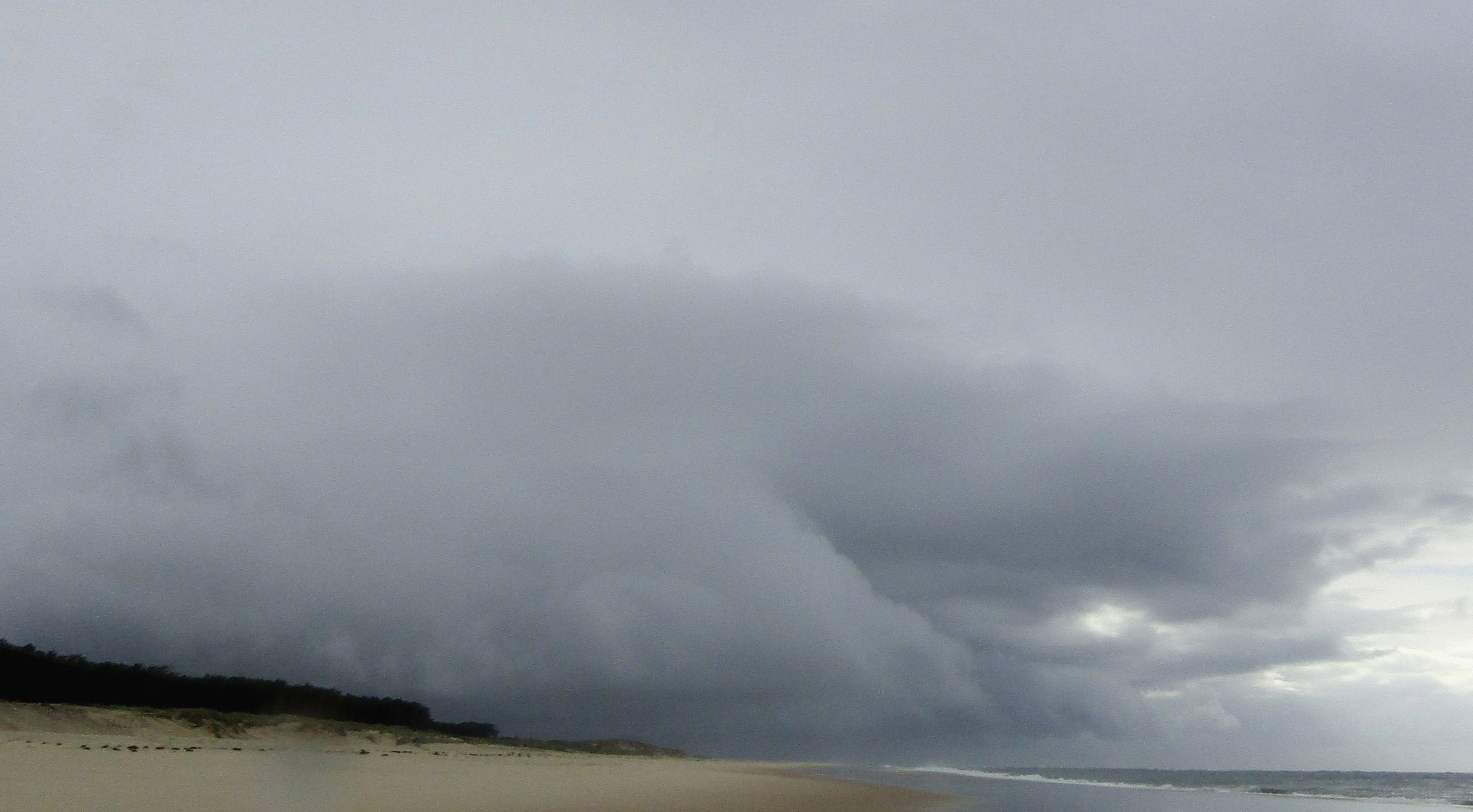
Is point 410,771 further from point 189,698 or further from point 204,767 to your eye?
point 189,698

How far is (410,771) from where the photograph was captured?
33.6m

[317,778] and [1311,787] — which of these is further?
[1311,787]

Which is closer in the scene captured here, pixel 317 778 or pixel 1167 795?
pixel 317 778

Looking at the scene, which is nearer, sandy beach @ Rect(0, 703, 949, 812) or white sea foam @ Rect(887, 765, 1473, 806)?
sandy beach @ Rect(0, 703, 949, 812)

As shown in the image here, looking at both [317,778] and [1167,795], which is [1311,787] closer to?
[1167,795]

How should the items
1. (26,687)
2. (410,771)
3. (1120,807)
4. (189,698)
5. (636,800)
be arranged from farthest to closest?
(189,698) → (26,687) → (1120,807) → (410,771) → (636,800)

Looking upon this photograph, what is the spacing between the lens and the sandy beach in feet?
65.3

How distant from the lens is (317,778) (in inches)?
1133

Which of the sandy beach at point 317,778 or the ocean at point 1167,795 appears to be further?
the ocean at point 1167,795

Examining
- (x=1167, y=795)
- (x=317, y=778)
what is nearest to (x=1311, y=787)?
(x=1167, y=795)

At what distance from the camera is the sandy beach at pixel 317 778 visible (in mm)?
19891

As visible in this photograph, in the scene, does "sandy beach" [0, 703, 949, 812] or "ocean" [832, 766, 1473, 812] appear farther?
"ocean" [832, 766, 1473, 812]

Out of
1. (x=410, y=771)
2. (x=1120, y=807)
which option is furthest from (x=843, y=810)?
(x=410, y=771)

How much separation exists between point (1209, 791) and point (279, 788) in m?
61.5
